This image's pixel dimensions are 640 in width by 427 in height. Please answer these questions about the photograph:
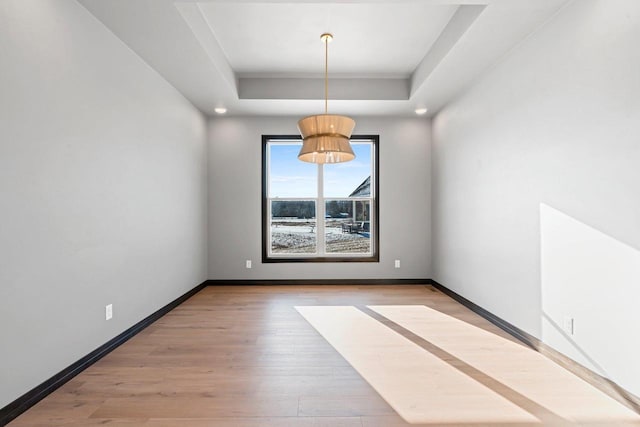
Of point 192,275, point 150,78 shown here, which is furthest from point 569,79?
point 192,275

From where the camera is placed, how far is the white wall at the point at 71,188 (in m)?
1.86

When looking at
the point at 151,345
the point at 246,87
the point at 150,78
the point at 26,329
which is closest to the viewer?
the point at 26,329

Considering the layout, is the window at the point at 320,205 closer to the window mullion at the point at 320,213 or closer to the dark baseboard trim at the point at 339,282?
the window mullion at the point at 320,213

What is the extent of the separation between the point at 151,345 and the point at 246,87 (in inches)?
126

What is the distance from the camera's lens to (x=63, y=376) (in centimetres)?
219

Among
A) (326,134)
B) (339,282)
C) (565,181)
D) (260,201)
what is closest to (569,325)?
(565,181)

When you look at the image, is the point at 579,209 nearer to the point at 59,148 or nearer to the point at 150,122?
the point at 59,148

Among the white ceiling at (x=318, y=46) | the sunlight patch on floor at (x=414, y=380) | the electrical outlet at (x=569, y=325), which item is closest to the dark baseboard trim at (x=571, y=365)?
the electrical outlet at (x=569, y=325)

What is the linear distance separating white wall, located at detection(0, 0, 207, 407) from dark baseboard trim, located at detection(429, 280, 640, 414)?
3545 millimetres

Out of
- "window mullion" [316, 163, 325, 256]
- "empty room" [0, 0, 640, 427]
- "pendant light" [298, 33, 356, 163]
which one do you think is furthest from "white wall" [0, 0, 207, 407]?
"window mullion" [316, 163, 325, 256]

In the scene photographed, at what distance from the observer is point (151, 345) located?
2.85m

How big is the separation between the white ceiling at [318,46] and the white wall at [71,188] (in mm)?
420

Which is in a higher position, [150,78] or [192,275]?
[150,78]

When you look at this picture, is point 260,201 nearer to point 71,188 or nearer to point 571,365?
point 71,188
